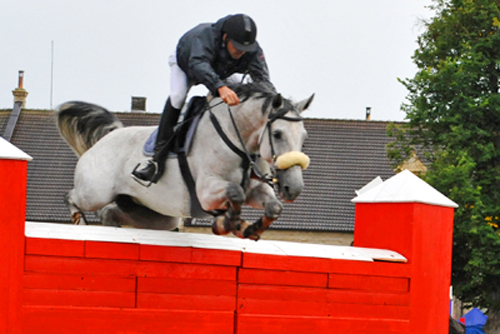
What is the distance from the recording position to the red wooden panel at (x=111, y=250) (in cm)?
562

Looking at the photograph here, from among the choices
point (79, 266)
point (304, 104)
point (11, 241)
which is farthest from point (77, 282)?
point (304, 104)

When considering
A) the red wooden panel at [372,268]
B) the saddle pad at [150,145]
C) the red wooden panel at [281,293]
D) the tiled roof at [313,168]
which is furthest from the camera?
the tiled roof at [313,168]

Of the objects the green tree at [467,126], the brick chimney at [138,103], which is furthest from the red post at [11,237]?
the brick chimney at [138,103]

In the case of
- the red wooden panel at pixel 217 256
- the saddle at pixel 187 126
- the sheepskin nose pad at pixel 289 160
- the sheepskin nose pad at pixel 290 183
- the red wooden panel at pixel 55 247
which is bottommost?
the red wooden panel at pixel 217 256

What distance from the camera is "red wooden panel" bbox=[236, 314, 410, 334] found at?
6043mm

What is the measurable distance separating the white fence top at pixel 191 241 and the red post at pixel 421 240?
0.57 ft

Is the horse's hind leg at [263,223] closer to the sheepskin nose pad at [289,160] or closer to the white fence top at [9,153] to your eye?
the sheepskin nose pad at [289,160]

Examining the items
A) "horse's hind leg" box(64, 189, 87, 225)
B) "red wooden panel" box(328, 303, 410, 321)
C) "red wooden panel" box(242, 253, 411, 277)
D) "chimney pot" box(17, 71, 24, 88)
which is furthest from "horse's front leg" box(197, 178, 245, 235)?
"chimney pot" box(17, 71, 24, 88)

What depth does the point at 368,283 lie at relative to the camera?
652cm

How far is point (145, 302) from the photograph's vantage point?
576cm

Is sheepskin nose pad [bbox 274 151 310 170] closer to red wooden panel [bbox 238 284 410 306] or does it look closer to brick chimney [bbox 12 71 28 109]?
red wooden panel [bbox 238 284 410 306]

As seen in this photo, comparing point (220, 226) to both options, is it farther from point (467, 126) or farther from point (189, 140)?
point (467, 126)

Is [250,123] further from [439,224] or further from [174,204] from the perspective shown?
[439,224]

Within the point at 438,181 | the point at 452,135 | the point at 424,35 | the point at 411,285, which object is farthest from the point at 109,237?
the point at 424,35
